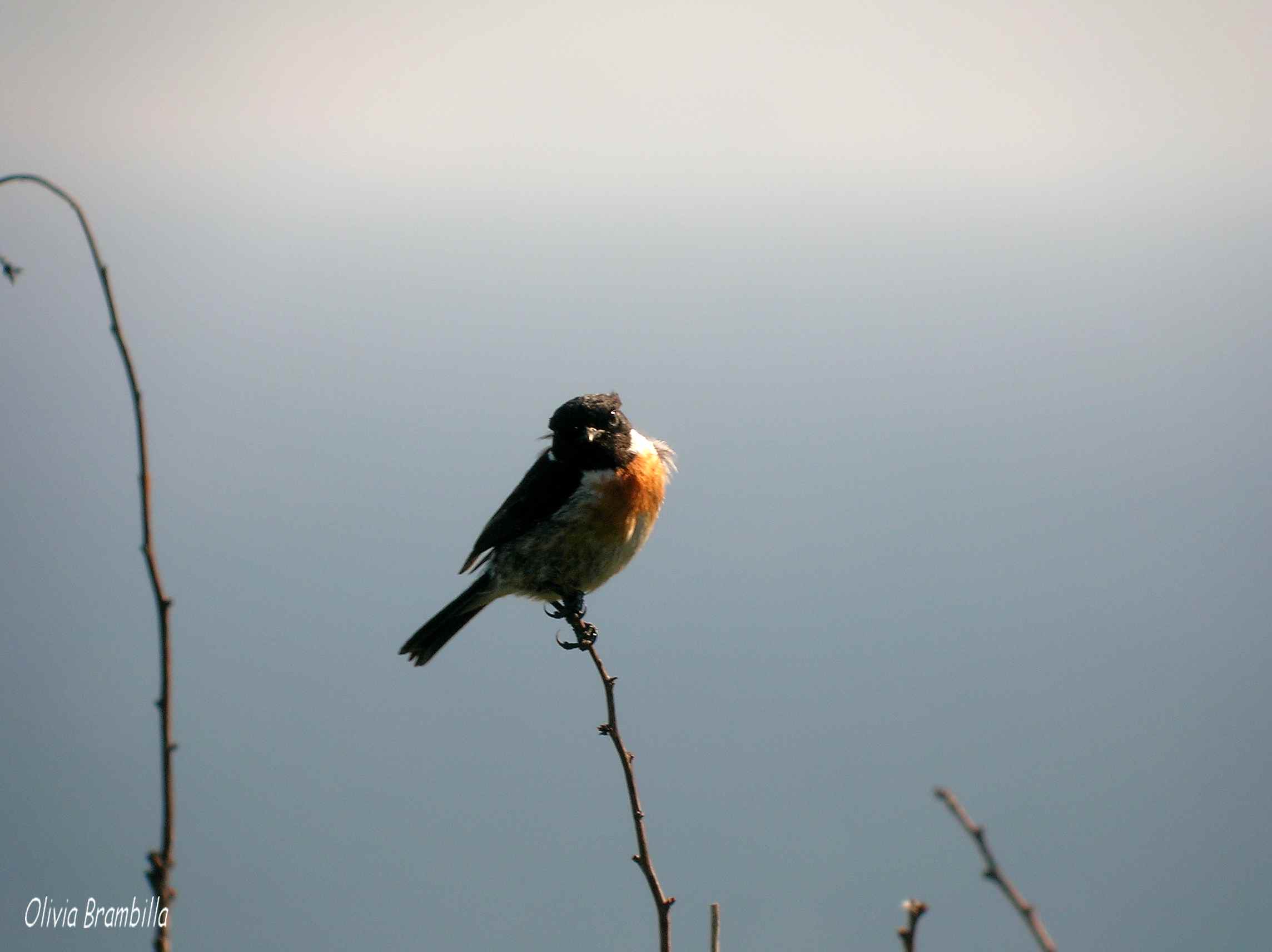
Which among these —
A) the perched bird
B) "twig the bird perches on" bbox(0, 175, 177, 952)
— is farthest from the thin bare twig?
the perched bird

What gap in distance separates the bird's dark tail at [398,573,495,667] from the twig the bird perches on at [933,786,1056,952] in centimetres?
517

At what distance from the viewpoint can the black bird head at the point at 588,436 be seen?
248 inches

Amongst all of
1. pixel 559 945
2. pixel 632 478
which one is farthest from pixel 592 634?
pixel 559 945

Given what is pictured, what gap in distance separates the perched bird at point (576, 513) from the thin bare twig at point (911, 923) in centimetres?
425

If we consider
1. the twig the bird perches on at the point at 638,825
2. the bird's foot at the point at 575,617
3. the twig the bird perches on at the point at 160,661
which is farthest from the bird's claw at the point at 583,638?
the twig the bird perches on at the point at 160,661

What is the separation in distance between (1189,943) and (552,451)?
22759cm

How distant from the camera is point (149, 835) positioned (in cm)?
19450

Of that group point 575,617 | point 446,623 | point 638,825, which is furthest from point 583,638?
point 638,825

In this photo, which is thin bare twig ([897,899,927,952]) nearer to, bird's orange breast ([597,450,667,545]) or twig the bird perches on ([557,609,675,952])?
twig the bird perches on ([557,609,675,952])

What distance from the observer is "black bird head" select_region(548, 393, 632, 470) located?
248 inches

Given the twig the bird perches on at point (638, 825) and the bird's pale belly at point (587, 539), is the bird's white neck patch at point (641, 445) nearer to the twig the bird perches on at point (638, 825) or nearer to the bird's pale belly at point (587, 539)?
the bird's pale belly at point (587, 539)

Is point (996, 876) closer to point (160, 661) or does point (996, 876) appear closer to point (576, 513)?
point (160, 661)

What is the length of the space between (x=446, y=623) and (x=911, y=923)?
5.51m

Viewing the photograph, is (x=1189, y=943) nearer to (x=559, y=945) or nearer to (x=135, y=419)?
(x=559, y=945)
